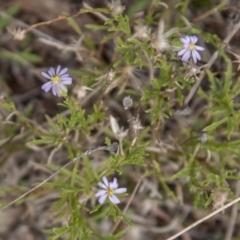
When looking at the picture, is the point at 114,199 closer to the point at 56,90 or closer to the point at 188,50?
the point at 56,90

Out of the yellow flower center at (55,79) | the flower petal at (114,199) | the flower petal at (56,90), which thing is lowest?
the flower petal at (114,199)

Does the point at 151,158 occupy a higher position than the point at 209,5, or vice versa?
the point at 209,5

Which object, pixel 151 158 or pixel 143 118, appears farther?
pixel 143 118

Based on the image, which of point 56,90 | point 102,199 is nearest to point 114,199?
point 102,199

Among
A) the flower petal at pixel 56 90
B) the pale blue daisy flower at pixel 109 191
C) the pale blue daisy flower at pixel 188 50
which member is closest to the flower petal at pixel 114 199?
the pale blue daisy flower at pixel 109 191

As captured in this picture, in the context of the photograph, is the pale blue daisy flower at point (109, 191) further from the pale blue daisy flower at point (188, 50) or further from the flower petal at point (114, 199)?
the pale blue daisy flower at point (188, 50)

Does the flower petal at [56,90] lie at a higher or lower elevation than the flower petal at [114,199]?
higher

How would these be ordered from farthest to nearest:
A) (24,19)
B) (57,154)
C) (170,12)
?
(24,19)
(57,154)
(170,12)

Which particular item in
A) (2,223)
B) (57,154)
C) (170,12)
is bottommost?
(2,223)

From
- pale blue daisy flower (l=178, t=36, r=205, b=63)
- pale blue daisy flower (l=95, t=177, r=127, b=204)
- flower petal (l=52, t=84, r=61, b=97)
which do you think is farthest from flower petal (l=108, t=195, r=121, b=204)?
pale blue daisy flower (l=178, t=36, r=205, b=63)

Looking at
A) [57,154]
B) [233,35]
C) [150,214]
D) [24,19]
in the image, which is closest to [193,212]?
[150,214]

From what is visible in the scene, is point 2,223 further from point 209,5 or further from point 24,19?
point 209,5
